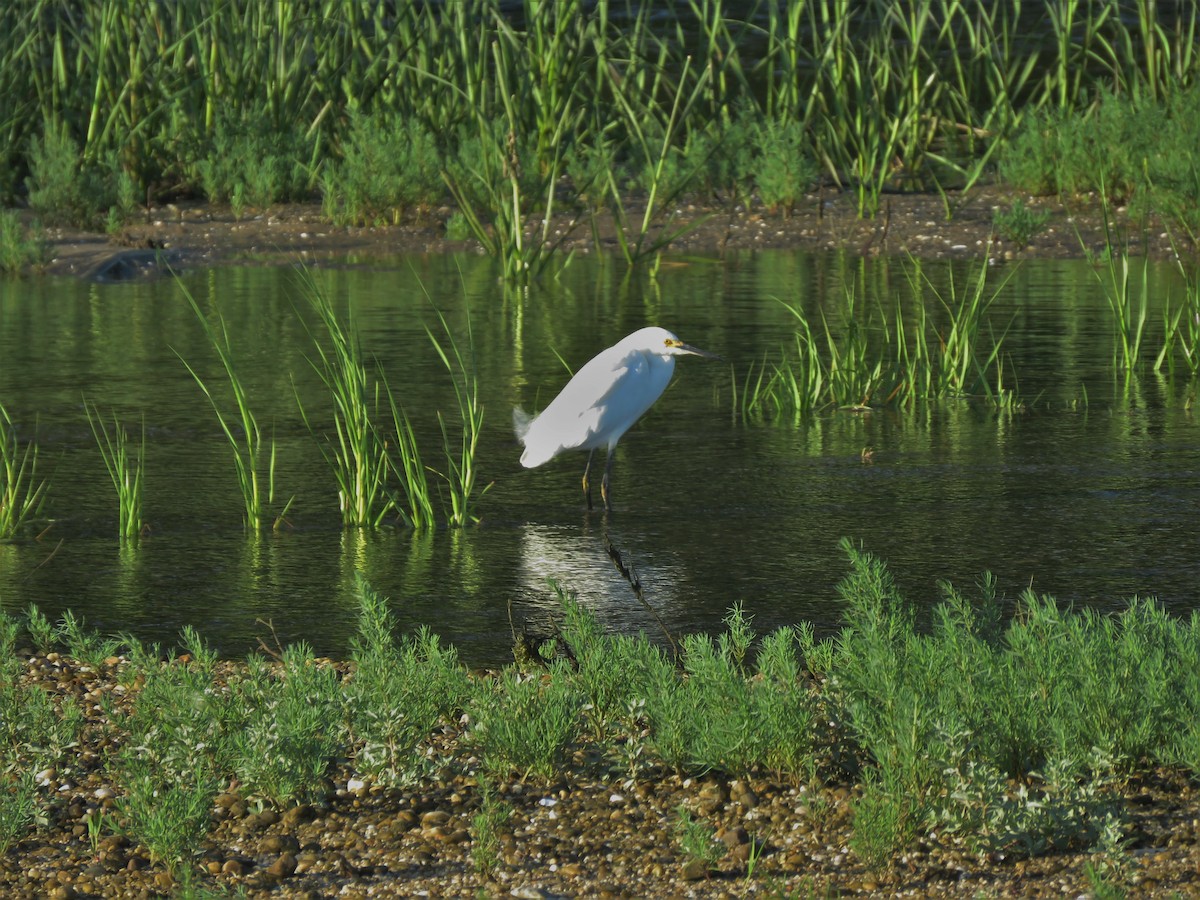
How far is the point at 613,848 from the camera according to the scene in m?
3.43

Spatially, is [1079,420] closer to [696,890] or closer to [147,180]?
[696,890]

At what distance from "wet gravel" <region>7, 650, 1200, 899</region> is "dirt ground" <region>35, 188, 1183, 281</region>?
9283 mm

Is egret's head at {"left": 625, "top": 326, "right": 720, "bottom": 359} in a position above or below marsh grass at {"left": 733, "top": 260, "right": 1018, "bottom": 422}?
above

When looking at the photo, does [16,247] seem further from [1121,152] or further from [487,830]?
[487,830]

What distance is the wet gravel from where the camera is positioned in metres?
3.25

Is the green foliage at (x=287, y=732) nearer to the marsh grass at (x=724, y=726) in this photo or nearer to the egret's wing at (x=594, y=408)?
the marsh grass at (x=724, y=726)

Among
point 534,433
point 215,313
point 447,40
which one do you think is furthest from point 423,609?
point 447,40

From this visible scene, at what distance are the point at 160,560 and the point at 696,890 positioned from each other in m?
2.81

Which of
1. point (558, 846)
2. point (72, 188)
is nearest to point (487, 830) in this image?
point (558, 846)

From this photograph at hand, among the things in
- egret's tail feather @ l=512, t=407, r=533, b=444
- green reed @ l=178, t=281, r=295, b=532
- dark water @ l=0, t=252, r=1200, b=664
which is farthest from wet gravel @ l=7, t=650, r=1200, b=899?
egret's tail feather @ l=512, t=407, r=533, b=444

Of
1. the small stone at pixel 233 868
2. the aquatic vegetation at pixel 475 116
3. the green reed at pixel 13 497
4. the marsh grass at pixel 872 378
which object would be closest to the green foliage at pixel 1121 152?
the aquatic vegetation at pixel 475 116

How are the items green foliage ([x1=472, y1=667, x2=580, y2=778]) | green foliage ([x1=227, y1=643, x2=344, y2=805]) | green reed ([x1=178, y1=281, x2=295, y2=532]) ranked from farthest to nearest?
green reed ([x1=178, y1=281, x2=295, y2=532]) < green foliage ([x1=472, y1=667, x2=580, y2=778]) < green foliage ([x1=227, y1=643, x2=344, y2=805])

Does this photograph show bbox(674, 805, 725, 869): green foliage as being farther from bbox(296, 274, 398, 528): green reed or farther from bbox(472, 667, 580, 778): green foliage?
bbox(296, 274, 398, 528): green reed

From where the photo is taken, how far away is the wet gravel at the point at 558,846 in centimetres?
325
